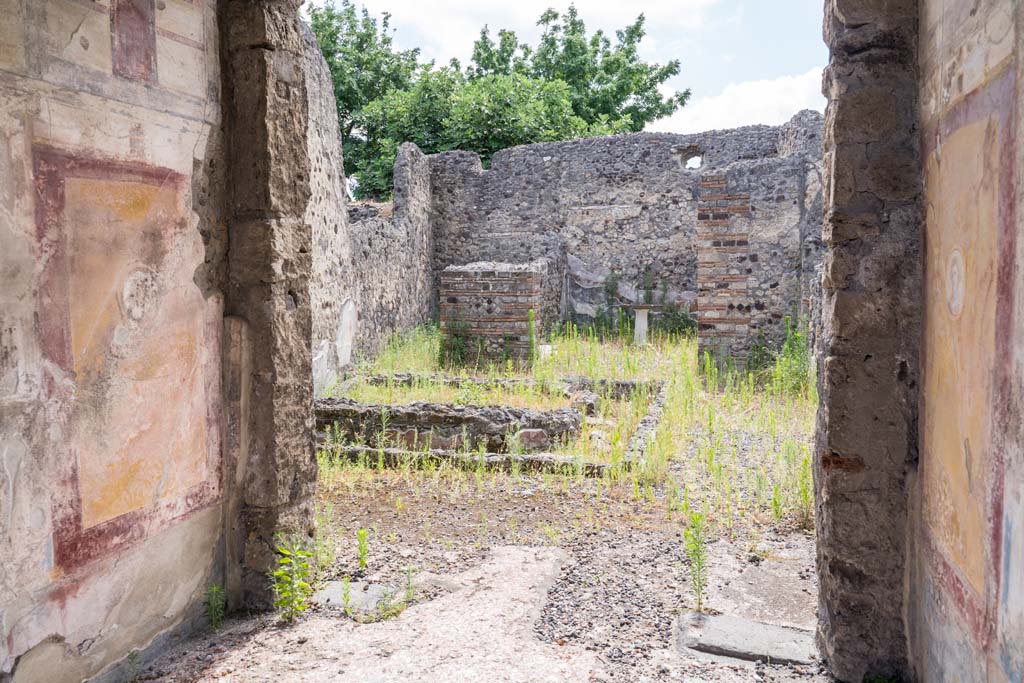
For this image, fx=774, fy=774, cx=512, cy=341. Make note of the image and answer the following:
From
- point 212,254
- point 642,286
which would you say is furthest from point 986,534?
point 642,286

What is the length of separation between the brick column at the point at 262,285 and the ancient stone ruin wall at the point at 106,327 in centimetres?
7

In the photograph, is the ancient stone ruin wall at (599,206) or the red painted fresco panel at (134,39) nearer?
the red painted fresco panel at (134,39)

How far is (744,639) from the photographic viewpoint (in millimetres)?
2734

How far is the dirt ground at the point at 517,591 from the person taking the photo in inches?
99.7

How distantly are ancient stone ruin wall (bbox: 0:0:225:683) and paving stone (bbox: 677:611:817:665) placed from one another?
5.88 ft

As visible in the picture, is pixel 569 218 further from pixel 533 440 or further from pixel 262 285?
pixel 262 285

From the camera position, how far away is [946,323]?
2049 mm

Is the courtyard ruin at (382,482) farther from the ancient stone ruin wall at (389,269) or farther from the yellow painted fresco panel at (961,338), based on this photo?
the ancient stone ruin wall at (389,269)

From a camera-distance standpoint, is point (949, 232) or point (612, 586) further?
point (612, 586)

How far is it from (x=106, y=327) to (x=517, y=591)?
1.81 m

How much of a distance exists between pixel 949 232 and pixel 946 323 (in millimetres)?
239

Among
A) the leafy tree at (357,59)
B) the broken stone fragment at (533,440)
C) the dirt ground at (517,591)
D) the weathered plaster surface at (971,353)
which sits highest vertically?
the leafy tree at (357,59)

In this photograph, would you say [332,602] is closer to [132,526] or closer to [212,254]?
[132,526]

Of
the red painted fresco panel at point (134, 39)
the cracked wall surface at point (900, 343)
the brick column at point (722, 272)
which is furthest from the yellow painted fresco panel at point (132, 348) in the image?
the brick column at point (722, 272)
